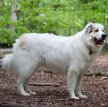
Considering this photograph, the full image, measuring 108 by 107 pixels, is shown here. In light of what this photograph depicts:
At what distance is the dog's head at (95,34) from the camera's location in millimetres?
5961

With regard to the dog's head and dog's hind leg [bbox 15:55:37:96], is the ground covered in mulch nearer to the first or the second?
dog's hind leg [bbox 15:55:37:96]

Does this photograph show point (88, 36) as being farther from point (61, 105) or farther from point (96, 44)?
point (61, 105)

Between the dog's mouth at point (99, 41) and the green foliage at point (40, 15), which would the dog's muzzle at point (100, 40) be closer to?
the dog's mouth at point (99, 41)

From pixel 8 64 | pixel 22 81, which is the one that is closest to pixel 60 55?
pixel 22 81

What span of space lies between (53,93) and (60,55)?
876 millimetres

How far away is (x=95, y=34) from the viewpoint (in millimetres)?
6016

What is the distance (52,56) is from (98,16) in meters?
9.30

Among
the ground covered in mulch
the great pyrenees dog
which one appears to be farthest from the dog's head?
the ground covered in mulch

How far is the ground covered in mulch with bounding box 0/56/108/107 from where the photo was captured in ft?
18.7

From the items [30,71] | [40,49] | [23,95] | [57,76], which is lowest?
[57,76]

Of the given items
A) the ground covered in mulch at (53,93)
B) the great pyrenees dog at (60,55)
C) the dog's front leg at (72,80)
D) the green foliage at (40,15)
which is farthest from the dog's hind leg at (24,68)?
the green foliage at (40,15)

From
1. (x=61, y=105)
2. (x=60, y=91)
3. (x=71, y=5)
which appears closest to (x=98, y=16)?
(x=71, y=5)

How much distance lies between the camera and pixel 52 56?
6.35m

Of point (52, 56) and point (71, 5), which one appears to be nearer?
point (52, 56)
